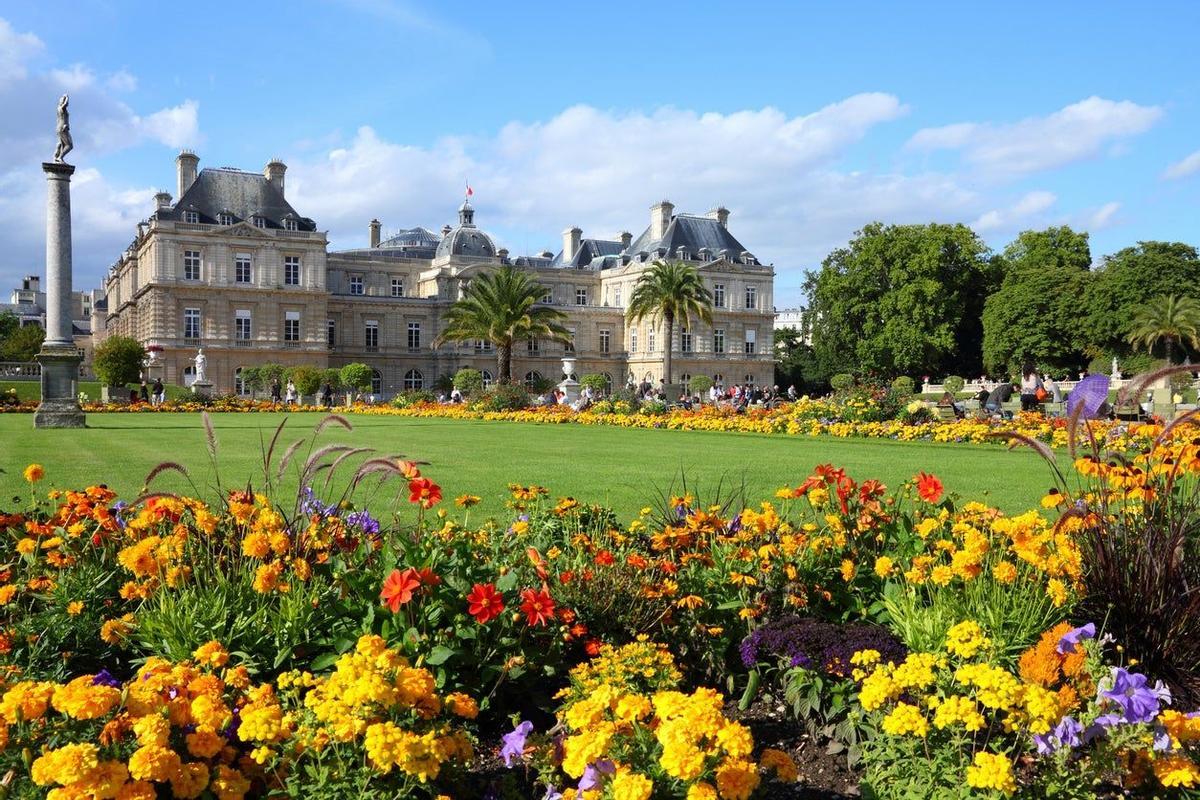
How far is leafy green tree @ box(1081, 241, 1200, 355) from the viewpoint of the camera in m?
48.5

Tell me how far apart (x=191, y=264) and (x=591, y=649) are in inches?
2103

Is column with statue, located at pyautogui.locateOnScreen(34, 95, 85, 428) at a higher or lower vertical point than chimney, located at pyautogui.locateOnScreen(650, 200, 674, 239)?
lower

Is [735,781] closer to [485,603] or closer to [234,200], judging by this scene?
[485,603]

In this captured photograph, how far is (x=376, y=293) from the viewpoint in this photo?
2549 inches

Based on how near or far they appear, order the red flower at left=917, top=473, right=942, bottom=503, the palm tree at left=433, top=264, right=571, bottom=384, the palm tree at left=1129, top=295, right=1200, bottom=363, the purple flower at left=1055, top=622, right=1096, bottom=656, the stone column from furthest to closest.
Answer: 1. the palm tree at left=1129, top=295, right=1200, bottom=363
2. the palm tree at left=433, top=264, right=571, bottom=384
3. the stone column
4. the red flower at left=917, top=473, right=942, bottom=503
5. the purple flower at left=1055, top=622, right=1096, bottom=656

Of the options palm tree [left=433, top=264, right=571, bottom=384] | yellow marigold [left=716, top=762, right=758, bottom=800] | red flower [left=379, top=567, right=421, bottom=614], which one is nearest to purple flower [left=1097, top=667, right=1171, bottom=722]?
yellow marigold [left=716, top=762, right=758, bottom=800]

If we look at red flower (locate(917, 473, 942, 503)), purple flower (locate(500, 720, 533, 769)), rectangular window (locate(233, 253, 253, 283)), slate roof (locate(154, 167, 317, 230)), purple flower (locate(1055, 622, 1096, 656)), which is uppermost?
slate roof (locate(154, 167, 317, 230))

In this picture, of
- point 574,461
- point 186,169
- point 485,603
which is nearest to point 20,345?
point 186,169

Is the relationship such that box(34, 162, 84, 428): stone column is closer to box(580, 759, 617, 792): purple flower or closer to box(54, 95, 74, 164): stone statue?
box(54, 95, 74, 164): stone statue

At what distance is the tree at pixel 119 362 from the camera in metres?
35.8

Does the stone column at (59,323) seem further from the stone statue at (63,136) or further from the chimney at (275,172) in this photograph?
the chimney at (275,172)

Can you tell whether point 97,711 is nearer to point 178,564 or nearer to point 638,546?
point 178,564

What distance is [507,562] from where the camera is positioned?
13.7ft

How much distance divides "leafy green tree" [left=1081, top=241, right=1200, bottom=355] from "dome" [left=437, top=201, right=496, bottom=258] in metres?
36.6
